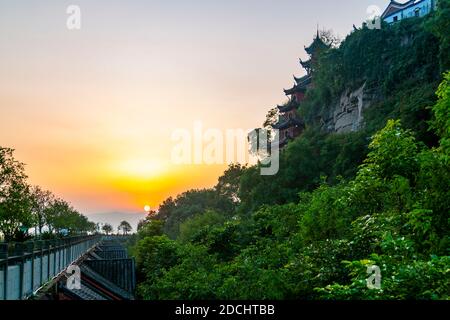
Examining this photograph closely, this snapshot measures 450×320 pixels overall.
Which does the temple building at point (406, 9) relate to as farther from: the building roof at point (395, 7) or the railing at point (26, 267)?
the railing at point (26, 267)

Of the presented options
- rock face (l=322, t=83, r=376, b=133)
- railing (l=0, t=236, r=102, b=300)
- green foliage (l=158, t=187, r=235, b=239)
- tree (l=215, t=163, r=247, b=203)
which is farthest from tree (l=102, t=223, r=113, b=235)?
railing (l=0, t=236, r=102, b=300)

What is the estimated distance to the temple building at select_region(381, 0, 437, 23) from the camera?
47.8 meters

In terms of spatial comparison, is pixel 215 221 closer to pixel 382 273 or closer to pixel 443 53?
pixel 443 53

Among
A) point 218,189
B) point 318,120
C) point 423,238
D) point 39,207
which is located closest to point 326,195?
point 423,238

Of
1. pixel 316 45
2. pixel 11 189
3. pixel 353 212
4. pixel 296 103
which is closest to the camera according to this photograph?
pixel 353 212

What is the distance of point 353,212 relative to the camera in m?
11.5

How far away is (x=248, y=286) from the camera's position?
10.0 meters

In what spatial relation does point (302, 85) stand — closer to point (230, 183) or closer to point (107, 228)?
point (230, 183)

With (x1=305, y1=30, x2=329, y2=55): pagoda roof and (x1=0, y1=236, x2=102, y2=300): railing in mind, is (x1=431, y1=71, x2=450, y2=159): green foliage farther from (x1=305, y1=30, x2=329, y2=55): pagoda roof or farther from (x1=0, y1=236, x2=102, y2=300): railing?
(x1=305, y1=30, x2=329, y2=55): pagoda roof

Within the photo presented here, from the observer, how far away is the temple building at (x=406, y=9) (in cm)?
4781

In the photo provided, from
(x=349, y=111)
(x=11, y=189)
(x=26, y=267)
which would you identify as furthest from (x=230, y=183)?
(x=26, y=267)

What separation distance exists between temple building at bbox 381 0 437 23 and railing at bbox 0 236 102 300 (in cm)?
4628

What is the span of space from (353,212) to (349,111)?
3183 centimetres

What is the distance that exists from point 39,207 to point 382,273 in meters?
52.5
